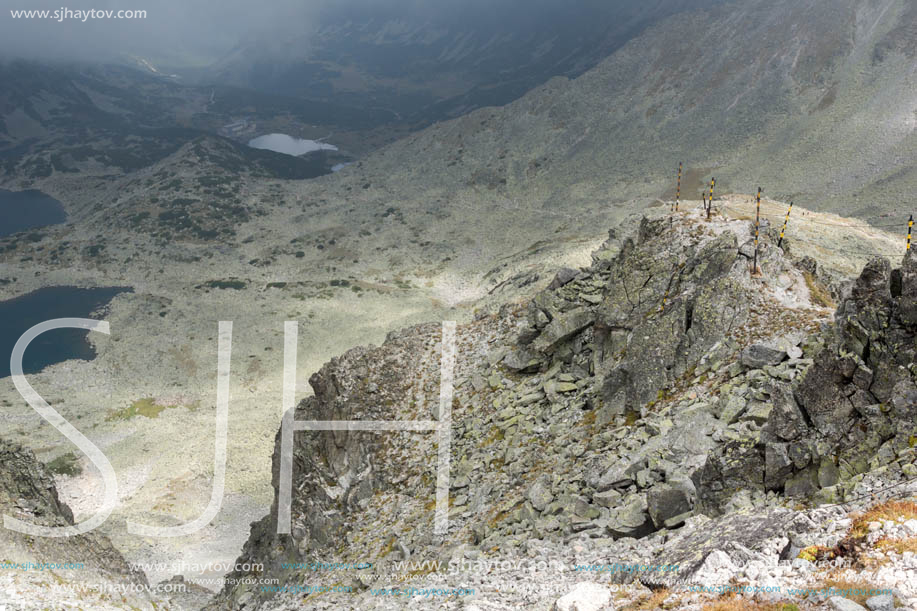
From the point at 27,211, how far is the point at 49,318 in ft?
288

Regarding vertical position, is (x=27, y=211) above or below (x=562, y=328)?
above

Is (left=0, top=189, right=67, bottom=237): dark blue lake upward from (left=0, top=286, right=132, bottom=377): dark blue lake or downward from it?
upward

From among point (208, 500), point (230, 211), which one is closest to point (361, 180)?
point (230, 211)

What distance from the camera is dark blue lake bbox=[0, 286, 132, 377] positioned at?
69875 millimetres

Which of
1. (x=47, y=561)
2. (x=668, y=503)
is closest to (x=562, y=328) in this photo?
(x=668, y=503)

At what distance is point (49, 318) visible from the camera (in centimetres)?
8612

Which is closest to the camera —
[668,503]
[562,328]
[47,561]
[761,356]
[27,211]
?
[668,503]

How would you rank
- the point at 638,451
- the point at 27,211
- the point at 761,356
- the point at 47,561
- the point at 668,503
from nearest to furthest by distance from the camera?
the point at 668,503 → the point at 638,451 → the point at 761,356 → the point at 47,561 → the point at 27,211

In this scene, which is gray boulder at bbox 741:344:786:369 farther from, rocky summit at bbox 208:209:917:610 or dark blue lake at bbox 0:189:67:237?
dark blue lake at bbox 0:189:67:237

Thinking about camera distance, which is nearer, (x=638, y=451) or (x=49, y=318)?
(x=638, y=451)

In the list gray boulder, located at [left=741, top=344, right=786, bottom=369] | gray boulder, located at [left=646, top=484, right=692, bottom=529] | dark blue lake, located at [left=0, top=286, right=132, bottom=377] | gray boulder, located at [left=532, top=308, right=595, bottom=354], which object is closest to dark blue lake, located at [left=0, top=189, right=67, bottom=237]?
dark blue lake, located at [left=0, top=286, right=132, bottom=377]

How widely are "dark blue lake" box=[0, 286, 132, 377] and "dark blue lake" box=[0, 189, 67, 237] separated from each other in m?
51.3

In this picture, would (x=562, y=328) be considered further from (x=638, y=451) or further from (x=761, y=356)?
(x=761, y=356)

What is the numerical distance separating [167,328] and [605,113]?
93396mm
